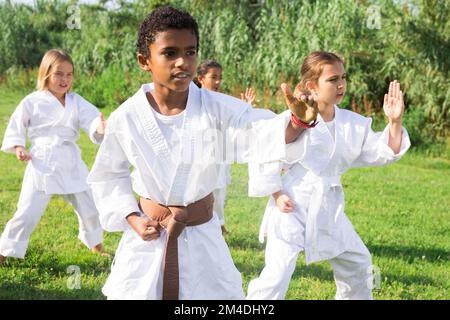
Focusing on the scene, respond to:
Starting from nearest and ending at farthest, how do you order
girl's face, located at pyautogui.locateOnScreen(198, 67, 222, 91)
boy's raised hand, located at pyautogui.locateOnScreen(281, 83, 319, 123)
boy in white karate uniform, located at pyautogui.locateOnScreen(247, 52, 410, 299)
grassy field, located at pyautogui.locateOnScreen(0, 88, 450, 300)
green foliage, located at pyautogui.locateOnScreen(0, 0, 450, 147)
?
boy's raised hand, located at pyautogui.locateOnScreen(281, 83, 319, 123) → boy in white karate uniform, located at pyautogui.locateOnScreen(247, 52, 410, 299) → grassy field, located at pyautogui.locateOnScreen(0, 88, 450, 300) → girl's face, located at pyautogui.locateOnScreen(198, 67, 222, 91) → green foliage, located at pyautogui.locateOnScreen(0, 0, 450, 147)

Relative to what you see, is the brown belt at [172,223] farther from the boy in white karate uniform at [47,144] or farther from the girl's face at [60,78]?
the girl's face at [60,78]

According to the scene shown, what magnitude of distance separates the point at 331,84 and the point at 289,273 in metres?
1.18

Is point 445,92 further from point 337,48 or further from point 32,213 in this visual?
point 32,213

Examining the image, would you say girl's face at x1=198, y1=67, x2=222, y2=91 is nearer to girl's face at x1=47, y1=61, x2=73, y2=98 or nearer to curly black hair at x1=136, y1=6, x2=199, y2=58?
girl's face at x1=47, y1=61, x2=73, y2=98

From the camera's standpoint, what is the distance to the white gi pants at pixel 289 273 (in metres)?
3.79

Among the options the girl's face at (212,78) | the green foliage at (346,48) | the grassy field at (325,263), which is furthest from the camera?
the green foliage at (346,48)

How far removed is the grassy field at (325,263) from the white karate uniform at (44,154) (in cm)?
35

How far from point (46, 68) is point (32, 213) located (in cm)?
118

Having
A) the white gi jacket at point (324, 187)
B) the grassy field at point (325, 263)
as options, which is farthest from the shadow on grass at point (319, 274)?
the white gi jacket at point (324, 187)

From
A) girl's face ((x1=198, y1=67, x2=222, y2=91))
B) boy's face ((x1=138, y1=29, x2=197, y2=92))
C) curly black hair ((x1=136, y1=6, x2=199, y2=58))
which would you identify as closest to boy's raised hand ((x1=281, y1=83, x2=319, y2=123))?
boy's face ((x1=138, y1=29, x2=197, y2=92))

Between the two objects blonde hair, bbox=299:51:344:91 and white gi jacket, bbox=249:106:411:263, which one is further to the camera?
blonde hair, bbox=299:51:344:91

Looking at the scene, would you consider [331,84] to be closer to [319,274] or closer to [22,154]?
[319,274]

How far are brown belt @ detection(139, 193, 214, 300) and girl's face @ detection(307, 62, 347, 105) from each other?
1.38 m

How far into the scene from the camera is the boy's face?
291 cm
